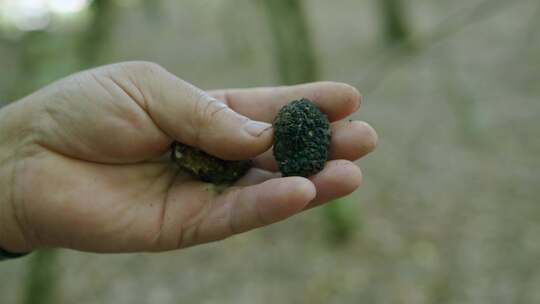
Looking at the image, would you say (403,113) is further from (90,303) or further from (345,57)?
(90,303)

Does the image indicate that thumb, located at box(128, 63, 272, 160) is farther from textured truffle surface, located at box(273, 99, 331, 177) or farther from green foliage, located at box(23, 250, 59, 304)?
green foliage, located at box(23, 250, 59, 304)

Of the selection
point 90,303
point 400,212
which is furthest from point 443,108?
point 90,303

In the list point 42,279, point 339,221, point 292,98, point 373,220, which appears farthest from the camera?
point 373,220

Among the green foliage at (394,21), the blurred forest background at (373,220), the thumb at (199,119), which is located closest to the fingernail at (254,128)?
the thumb at (199,119)

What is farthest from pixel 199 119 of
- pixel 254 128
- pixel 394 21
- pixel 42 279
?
pixel 394 21

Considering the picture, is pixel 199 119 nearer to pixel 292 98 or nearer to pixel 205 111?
pixel 205 111

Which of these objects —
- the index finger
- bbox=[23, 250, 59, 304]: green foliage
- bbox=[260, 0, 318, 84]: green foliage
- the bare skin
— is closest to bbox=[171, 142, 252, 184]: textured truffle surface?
the bare skin
